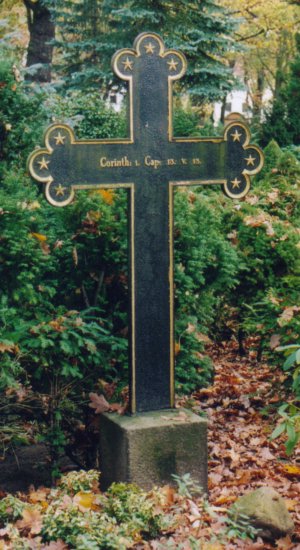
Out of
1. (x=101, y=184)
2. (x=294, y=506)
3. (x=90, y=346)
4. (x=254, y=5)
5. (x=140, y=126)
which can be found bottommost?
(x=294, y=506)

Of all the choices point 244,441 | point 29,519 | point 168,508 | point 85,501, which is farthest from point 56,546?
point 244,441

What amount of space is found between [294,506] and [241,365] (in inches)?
135

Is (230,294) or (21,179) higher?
(21,179)

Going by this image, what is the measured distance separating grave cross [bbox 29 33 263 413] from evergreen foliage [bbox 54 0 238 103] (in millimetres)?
12873

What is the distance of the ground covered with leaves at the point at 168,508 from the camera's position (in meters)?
3.69

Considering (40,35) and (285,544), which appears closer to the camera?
(285,544)

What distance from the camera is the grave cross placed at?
455 cm

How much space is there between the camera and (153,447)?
4512mm

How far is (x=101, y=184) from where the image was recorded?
4.55 meters

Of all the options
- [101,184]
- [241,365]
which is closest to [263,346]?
[241,365]

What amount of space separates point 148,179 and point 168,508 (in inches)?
75.0

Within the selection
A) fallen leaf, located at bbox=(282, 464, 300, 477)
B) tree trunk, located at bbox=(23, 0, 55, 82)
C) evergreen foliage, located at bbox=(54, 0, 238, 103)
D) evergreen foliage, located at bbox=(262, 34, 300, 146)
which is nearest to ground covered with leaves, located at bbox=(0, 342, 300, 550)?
fallen leaf, located at bbox=(282, 464, 300, 477)

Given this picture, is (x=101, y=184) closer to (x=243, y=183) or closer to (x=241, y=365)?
(x=243, y=183)

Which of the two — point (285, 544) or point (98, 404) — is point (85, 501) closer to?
point (98, 404)
